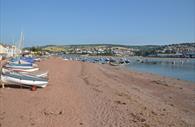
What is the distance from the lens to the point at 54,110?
44.3 ft

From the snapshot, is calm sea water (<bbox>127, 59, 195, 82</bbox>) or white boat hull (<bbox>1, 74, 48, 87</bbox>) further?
→ calm sea water (<bbox>127, 59, 195, 82</bbox>)

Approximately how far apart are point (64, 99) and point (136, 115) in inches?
175

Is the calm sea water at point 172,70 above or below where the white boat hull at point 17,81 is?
below

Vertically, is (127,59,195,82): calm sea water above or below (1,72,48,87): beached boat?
below

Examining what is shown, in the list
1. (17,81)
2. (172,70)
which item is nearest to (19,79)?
(17,81)

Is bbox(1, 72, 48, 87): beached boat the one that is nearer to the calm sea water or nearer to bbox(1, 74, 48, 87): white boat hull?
bbox(1, 74, 48, 87): white boat hull

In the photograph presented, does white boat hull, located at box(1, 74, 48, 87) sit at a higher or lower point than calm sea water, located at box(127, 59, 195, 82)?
higher

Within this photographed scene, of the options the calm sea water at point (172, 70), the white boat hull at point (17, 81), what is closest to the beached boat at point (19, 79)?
the white boat hull at point (17, 81)

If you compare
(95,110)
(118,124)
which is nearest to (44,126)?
(118,124)

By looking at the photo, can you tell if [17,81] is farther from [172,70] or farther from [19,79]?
[172,70]

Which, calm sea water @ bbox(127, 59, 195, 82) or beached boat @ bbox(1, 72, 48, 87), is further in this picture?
calm sea water @ bbox(127, 59, 195, 82)

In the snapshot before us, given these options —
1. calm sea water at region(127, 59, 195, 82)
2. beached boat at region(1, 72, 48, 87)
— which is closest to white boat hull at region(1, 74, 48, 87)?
beached boat at region(1, 72, 48, 87)

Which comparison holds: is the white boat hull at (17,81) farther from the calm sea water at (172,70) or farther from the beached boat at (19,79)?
the calm sea water at (172,70)

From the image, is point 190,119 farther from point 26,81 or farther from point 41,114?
point 26,81
